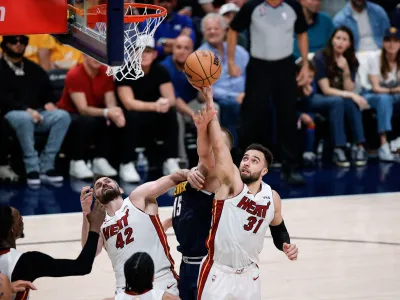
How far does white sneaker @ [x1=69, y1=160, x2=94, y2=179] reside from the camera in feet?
35.9

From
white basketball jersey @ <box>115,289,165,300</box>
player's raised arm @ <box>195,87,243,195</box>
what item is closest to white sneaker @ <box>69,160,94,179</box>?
player's raised arm @ <box>195,87,243,195</box>

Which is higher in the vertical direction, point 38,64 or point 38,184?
point 38,64

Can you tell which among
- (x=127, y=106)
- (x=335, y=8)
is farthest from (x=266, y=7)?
(x=335, y=8)

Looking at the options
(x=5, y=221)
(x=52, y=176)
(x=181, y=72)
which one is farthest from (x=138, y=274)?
(x=181, y=72)

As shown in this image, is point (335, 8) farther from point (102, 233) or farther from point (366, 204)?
point (102, 233)

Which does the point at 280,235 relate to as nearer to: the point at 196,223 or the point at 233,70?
the point at 196,223

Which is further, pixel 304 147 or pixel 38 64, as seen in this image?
pixel 304 147

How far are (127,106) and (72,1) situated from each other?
553 centimetres

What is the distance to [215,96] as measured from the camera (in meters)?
11.6

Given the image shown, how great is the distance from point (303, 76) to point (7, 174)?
380 centimetres

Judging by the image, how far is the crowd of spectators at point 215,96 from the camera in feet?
35.1

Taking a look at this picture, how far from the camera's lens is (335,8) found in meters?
14.3

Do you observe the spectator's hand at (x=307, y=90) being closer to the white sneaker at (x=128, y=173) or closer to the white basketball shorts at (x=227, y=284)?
the white sneaker at (x=128, y=173)

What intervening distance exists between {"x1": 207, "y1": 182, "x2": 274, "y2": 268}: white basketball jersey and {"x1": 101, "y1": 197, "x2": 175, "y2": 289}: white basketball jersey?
43cm
